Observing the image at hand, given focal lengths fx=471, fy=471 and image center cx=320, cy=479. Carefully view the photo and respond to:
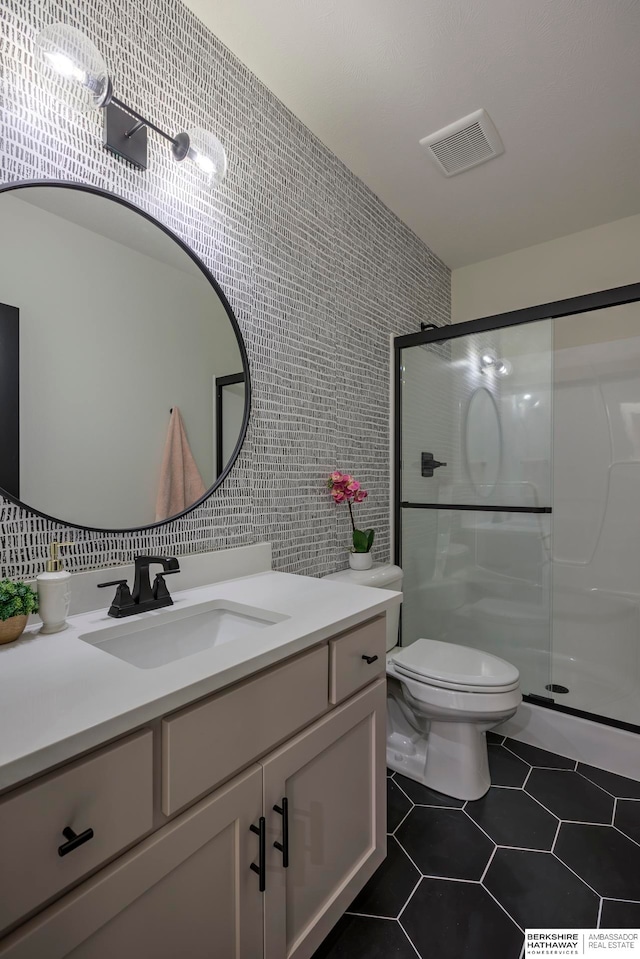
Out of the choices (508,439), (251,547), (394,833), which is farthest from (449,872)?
(508,439)

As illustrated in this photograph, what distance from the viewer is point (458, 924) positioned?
1223mm

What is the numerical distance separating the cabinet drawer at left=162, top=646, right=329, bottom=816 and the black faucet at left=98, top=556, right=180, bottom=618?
40 centimetres

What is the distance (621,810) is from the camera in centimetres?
166

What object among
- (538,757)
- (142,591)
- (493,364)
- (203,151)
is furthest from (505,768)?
(203,151)

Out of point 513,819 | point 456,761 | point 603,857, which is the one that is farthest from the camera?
point 456,761

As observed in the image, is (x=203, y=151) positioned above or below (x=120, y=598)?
above

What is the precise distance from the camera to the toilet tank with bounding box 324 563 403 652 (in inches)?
74.8

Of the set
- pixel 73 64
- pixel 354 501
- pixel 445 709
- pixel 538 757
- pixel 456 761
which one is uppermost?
pixel 73 64

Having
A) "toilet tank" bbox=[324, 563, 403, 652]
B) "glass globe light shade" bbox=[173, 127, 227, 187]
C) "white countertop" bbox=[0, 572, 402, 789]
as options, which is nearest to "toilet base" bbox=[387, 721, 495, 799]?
"toilet tank" bbox=[324, 563, 403, 652]

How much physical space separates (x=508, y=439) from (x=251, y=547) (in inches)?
53.8

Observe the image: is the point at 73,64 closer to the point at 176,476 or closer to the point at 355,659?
the point at 176,476

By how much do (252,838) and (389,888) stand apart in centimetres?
75

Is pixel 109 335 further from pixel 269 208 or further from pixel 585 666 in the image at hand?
pixel 585 666

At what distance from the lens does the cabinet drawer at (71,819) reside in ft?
1.81
